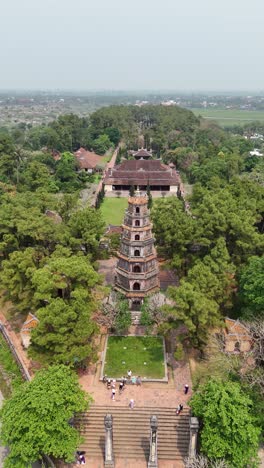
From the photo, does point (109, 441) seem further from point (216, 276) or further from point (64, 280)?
point (216, 276)

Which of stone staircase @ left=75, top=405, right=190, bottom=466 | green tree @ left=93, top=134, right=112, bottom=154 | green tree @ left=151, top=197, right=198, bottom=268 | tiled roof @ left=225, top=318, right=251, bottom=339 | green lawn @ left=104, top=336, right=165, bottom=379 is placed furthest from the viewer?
green tree @ left=93, top=134, right=112, bottom=154

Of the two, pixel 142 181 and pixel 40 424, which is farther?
pixel 142 181

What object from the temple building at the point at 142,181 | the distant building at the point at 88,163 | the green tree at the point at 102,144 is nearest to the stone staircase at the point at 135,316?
the temple building at the point at 142,181

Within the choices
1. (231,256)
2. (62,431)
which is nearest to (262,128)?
(231,256)

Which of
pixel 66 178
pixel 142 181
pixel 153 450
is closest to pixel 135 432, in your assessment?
pixel 153 450

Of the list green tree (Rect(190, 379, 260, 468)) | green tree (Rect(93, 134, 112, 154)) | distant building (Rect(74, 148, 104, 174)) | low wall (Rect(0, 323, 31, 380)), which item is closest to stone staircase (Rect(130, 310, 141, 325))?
low wall (Rect(0, 323, 31, 380))

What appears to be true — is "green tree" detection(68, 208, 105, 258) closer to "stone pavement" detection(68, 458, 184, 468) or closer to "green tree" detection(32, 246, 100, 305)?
"green tree" detection(32, 246, 100, 305)
